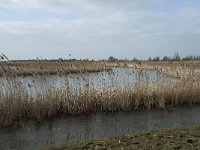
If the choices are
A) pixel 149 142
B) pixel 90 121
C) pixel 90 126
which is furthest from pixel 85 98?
pixel 149 142

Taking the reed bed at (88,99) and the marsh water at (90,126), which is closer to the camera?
the marsh water at (90,126)

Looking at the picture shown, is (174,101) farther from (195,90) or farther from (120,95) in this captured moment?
(120,95)

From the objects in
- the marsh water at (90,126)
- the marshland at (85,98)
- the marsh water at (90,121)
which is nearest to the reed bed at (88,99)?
the marshland at (85,98)

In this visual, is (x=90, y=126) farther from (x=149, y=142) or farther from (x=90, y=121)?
Result: (x=149, y=142)

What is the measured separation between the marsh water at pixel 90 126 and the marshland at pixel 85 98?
0.03 meters

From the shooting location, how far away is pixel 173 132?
9.07m

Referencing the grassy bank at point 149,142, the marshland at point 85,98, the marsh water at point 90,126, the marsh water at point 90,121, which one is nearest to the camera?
the grassy bank at point 149,142

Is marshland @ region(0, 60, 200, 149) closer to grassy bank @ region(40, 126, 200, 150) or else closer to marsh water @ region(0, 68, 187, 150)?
marsh water @ region(0, 68, 187, 150)

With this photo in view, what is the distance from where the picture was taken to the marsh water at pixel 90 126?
942 centimetres

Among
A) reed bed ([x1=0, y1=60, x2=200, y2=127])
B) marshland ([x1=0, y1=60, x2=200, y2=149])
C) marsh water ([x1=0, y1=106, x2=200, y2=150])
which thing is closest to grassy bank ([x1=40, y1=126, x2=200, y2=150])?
marsh water ([x1=0, y1=106, x2=200, y2=150])

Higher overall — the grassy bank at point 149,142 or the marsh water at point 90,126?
the grassy bank at point 149,142

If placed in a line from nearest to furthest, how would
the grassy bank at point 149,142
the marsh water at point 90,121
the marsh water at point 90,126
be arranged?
the grassy bank at point 149,142
the marsh water at point 90,126
the marsh water at point 90,121

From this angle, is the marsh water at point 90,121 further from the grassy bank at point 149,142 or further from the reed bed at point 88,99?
the grassy bank at point 149,142

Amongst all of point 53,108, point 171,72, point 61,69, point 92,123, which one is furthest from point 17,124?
point 171,72
